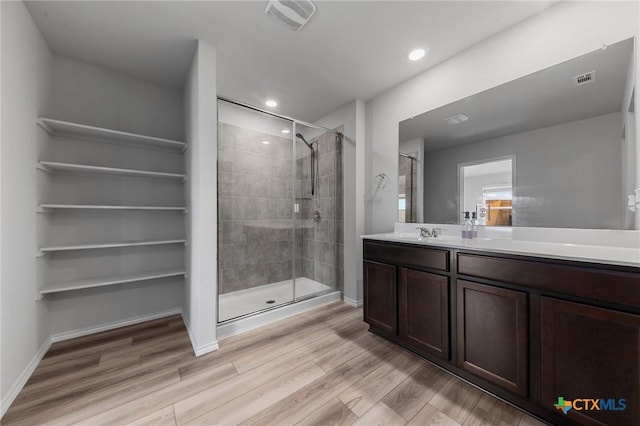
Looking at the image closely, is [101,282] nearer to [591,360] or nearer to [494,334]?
[494,334]

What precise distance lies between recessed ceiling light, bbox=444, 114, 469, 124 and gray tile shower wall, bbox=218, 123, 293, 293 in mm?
1778

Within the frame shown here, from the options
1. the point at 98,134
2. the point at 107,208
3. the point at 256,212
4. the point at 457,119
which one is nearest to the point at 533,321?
the point at 457,119

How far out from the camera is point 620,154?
139cm

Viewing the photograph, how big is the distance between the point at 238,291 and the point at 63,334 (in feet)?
5.09

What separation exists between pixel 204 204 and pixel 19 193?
1.10 m

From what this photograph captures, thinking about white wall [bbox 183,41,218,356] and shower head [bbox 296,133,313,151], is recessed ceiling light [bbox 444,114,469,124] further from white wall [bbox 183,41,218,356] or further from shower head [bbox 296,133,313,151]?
white wall [bbox 183,41,218,356]

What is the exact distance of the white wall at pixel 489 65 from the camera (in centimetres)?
143

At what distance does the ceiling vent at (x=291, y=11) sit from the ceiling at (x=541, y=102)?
Answer: 4.54ft

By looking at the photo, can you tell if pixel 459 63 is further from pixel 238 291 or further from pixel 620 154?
pixel 238 291

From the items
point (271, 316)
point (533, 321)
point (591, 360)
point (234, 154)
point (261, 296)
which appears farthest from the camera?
point (261, 296)

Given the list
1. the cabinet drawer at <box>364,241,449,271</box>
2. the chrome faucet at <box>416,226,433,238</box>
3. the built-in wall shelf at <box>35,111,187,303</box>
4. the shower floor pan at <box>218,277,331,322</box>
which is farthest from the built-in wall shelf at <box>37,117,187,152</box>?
the chrome faucet at <box>416,226,433,238</box>

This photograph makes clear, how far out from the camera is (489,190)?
1915 millimetres

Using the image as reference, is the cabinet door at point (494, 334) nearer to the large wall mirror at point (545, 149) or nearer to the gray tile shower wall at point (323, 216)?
the large wall mirror at point (545, 149)

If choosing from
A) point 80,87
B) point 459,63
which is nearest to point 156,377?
point 80,87
